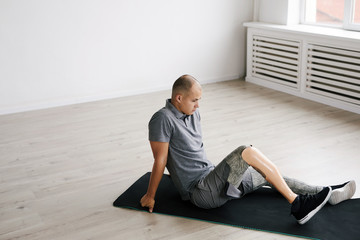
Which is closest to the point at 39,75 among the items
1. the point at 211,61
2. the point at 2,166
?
the point at 2,166

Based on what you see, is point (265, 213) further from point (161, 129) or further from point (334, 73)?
point (334, 73)

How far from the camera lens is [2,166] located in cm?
304

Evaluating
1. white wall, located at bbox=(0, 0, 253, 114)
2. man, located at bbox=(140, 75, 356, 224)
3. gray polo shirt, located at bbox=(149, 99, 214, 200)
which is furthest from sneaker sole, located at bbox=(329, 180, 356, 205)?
white wall, located at bbox=(0, 0, 253, 114)

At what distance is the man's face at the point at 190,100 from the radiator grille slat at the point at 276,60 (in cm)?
252

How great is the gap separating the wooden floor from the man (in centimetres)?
16

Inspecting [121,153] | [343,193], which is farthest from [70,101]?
[343,193]

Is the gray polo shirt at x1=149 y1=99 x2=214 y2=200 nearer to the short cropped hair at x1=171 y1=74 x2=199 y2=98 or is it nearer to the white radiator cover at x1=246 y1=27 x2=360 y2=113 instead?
the short cropped hair at x1=171 y1=74 x2=199 y2=98

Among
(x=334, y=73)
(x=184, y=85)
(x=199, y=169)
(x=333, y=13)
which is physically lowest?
(x=199, y=169)

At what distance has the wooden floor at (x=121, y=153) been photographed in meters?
2.24

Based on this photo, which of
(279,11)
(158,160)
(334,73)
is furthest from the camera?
(279,11)

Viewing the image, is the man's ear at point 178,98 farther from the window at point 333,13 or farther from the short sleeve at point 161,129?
the window at point 333,13

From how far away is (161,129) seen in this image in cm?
215

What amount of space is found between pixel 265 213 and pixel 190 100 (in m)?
0.71

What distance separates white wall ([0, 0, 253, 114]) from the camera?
4129mm
